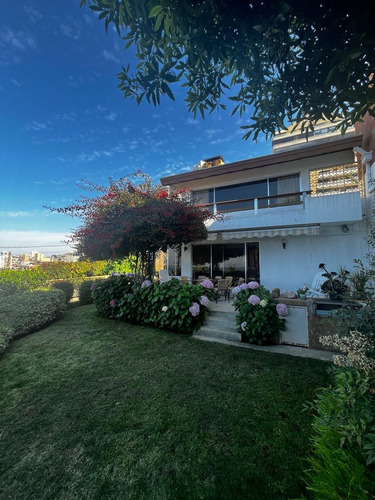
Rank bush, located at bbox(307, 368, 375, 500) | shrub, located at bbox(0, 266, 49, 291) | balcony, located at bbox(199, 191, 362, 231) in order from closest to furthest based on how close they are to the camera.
Result: bush, located at bbox(307, 368, 375, 500)
balcony, located at bbox(199, 191, 362, 231)
shrub, located at bbox(0, 266, 49, 291)

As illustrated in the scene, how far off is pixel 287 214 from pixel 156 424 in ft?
43.6

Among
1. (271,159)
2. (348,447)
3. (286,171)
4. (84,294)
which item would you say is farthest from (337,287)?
(84,294)

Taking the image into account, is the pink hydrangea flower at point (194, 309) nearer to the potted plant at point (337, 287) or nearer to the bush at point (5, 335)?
the potted plant at point (337, 287)

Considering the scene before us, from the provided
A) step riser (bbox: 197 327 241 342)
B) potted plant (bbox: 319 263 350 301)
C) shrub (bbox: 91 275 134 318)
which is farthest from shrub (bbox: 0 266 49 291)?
potted plant (bbox: 319 263 350 301)

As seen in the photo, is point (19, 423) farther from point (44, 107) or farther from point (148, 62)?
point (44, 107)

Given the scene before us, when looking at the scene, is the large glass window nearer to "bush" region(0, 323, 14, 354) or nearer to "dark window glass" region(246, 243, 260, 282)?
"dark window glass" region(246, 243, 260, 282)

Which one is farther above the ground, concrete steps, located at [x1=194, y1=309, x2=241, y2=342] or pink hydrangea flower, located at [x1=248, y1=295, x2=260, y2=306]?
pink hydrangea flower, located at [x1=248, y1=295, x2=260, y2=306]

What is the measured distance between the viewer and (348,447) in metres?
2.45

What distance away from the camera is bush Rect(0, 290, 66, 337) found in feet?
30.0

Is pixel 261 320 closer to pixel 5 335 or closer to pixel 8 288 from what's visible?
pixel 5 335

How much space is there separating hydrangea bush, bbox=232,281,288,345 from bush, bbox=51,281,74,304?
12835 mm

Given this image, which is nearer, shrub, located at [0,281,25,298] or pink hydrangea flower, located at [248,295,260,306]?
pink hydrangea flower, located at [248,295,260,306]

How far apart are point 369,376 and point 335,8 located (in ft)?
16.8

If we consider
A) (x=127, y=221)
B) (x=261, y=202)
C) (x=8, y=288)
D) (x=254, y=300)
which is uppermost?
(x=261, y=202)
